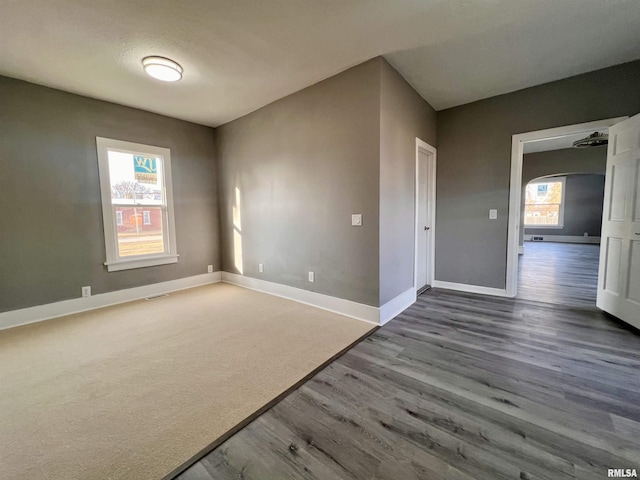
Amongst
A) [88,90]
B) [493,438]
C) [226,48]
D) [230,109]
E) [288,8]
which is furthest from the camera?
[230,109]

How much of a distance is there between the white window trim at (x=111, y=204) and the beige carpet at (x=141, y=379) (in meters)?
0.73

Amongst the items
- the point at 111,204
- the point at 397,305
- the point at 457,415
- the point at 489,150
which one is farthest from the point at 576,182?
the point at 111,204

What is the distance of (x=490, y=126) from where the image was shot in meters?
3.60

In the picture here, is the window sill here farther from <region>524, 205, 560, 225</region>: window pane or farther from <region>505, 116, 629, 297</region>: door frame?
<region>524, 205, 560, 225</region>: window pane

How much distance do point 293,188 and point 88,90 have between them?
8.97ft

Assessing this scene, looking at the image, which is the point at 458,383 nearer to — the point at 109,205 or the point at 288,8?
the point at 288,8

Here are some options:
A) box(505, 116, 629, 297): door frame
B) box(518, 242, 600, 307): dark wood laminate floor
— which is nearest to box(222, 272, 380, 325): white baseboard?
box(505, 116, 629, 297): door frame

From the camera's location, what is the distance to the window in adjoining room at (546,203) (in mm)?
10023

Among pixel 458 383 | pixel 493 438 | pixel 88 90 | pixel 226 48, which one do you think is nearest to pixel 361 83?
pixel 226 48

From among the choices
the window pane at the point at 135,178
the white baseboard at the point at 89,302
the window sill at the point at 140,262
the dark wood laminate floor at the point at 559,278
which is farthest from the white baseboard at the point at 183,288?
the dark wood laminate floor at the point at 559,278

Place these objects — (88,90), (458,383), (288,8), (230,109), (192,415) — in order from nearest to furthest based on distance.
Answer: (192,415) → (458,383) → (288,8) → (88,90) → (230,109)

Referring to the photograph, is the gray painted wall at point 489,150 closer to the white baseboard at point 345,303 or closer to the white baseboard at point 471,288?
the white baseboard at point 471,288

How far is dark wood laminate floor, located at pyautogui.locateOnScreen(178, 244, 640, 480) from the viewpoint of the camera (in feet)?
4.01

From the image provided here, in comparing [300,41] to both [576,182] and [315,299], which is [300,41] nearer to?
[315,299]
